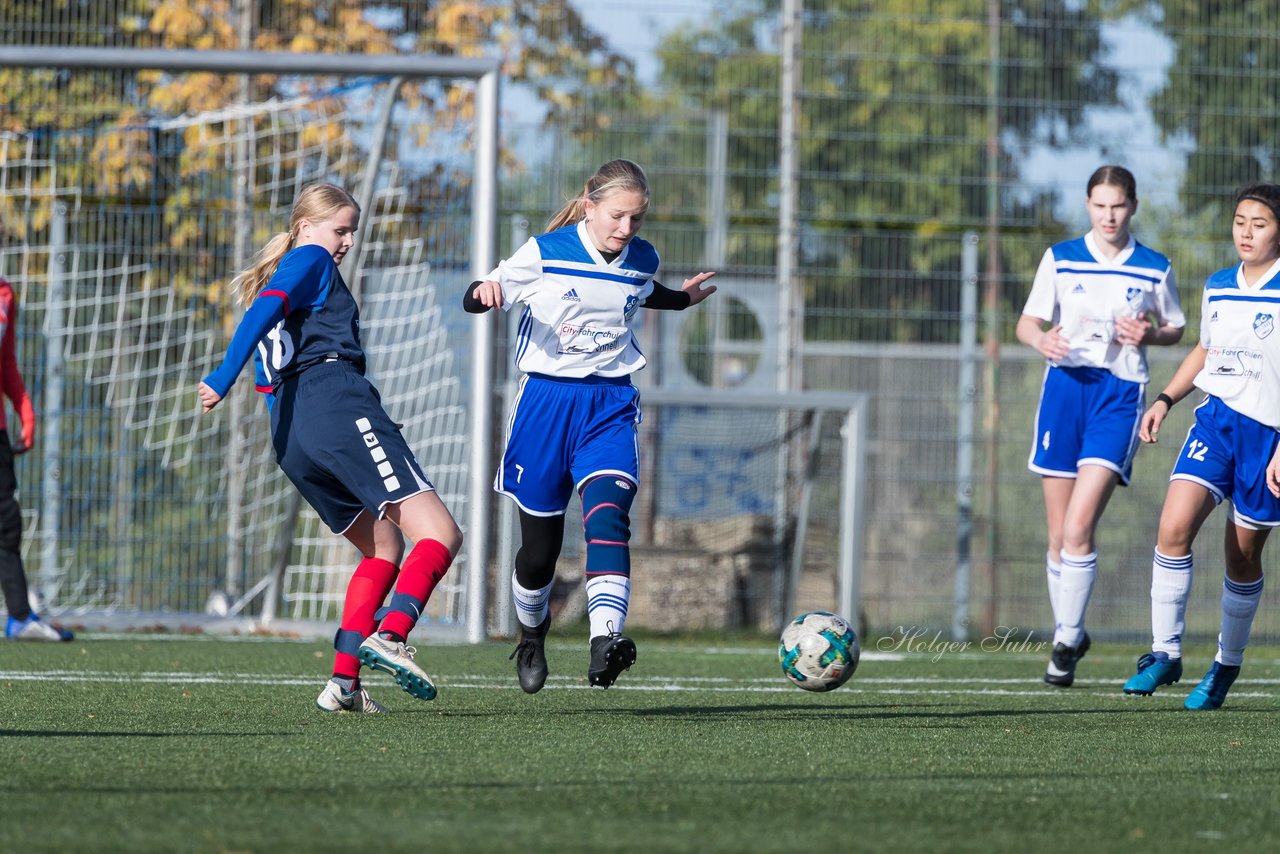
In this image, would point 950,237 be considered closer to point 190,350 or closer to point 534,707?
point 190,350

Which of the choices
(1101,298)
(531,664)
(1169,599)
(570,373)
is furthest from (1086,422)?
(531,664)

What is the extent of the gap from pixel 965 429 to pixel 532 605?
18.1ft

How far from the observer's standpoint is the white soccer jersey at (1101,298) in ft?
24.3

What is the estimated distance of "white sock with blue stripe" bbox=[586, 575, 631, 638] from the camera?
5.48m

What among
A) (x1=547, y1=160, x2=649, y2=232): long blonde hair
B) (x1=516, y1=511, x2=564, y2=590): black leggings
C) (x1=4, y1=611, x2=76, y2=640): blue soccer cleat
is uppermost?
(x1=547, y1=160, x2=649, y2=232): long blonde hair

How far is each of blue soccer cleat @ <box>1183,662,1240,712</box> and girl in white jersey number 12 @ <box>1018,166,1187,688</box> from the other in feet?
3.02

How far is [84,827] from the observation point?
3.21 m

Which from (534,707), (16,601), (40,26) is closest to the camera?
(534,707)

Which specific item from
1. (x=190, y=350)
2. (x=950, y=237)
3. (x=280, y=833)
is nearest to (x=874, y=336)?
(x=950, y=237)

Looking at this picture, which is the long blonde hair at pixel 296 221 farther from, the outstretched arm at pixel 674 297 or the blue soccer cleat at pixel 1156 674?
the blue soccer cleat at pixel 1156 674

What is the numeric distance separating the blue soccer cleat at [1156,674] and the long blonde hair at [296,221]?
3.52 meters

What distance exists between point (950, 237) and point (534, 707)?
594cm

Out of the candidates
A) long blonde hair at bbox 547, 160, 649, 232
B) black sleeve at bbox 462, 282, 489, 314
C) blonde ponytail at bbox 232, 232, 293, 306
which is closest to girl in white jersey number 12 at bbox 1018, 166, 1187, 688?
long blonde hair at bbox 547, 160, 649, 232

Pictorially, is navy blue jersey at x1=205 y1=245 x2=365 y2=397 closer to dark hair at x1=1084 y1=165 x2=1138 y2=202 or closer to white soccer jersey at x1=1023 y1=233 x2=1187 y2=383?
white soccer jersey at x1=1023 y1=233 x2=1187 y2=383
